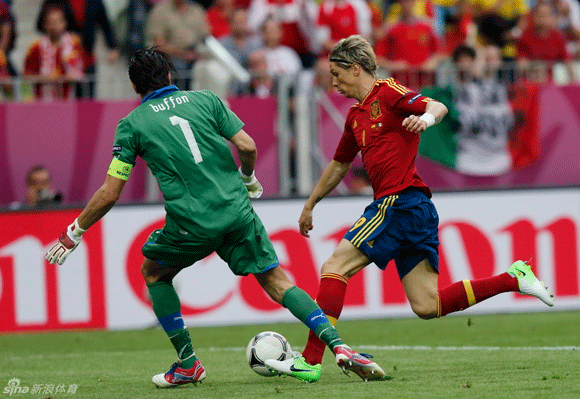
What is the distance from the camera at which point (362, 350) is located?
827 centimetres

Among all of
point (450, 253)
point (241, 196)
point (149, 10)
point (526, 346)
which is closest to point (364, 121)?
point (241, 196)

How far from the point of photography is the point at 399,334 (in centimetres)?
958

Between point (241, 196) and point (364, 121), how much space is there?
0.97m

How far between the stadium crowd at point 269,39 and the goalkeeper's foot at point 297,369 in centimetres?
659

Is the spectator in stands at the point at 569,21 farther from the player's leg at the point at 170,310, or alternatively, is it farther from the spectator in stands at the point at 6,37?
the player's leg at the point at 170,310

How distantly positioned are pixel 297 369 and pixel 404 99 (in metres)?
1.82

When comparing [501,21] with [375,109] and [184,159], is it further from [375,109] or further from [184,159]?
[184,159]

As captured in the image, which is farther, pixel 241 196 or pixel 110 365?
pixel 110 365

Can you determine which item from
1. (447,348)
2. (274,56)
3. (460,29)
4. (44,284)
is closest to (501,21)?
(460,29)

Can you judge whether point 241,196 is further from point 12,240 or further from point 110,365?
point 12,240

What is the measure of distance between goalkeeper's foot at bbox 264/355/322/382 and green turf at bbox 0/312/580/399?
0.06 m

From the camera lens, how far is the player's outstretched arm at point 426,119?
5.59 m

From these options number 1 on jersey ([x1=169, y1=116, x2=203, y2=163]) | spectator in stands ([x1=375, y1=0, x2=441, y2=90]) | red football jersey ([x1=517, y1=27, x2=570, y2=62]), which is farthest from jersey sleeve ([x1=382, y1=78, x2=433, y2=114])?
red football jersey ([x1=517, y1=27, x2=570, y2=62])

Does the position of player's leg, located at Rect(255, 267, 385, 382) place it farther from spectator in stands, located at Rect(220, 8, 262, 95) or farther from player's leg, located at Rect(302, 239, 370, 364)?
spectator in stands, located at Rect(220, 8, 262, 95)
